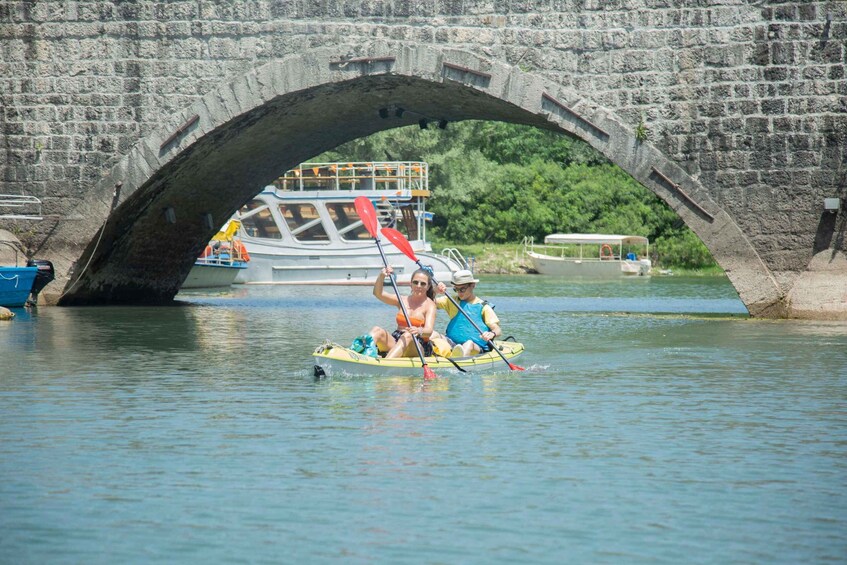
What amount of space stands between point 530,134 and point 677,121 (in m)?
33.7

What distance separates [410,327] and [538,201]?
36.0 m

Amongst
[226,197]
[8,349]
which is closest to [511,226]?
[226,197]

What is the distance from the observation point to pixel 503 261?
146 ft

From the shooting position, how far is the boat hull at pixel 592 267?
42094 mm

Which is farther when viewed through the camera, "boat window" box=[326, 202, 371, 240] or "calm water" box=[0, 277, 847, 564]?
"boat window" box=[326, 202, 371, 240]

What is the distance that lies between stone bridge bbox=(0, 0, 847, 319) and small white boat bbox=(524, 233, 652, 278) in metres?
23.4

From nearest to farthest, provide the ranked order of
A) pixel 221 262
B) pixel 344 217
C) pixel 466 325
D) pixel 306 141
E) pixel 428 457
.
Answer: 1. pixel 428 457
2. pixel 466 325
3. pixel 306 141
4. pixel 221 262
5. pixel 344 217

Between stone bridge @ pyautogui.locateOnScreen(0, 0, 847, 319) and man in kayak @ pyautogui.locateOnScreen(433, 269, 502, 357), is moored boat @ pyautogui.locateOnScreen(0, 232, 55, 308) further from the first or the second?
man in kayak @ pyautogui.locateOnScreen(433, 269, 502, 357)

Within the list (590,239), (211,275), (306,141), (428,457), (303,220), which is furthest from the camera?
(590,239)

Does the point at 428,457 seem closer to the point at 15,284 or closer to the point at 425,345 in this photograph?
the point at 425,345

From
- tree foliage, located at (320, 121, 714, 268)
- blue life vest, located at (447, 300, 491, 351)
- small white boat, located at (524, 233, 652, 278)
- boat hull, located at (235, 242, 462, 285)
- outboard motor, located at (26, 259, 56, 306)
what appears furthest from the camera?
tree foliage, located at (320, 121, 714, 268)

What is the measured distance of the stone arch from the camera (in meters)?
16.4

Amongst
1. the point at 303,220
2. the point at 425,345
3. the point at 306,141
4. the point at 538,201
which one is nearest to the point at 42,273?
the point at 306,141

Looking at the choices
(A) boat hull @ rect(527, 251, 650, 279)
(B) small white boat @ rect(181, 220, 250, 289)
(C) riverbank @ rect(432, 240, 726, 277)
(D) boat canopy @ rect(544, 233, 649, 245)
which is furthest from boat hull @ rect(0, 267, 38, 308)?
(D) boat canopy @ rect(544, 233, 649, 245)
